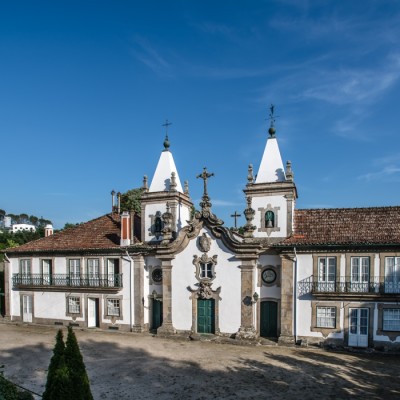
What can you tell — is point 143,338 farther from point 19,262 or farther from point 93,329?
point 19,262

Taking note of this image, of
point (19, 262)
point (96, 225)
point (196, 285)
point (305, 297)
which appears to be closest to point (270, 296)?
point (305, 297)

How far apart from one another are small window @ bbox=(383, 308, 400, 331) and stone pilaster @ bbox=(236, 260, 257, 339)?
7.53m

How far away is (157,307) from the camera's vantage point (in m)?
26.6

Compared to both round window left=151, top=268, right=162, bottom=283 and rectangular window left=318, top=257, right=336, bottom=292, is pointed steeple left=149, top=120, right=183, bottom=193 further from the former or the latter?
rectangular window left=318, top=257, right=336, bottom=292

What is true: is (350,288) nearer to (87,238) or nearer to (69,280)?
(87,238)

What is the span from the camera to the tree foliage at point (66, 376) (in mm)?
10140

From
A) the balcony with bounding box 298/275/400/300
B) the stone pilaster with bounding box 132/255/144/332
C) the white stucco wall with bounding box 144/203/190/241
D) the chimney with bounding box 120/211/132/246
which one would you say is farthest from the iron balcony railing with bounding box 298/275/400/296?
the chimney with bounding box 120/211/132/246

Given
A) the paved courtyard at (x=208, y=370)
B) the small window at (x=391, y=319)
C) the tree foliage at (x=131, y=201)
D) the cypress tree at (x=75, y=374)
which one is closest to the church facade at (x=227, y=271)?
the small window at (x=391, y=319)

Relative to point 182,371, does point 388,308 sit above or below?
above

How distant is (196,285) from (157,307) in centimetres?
388

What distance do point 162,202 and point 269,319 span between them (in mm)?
11140

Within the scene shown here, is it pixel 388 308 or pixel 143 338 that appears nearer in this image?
pixel 388 308

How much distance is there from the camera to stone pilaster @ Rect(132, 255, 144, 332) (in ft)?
85.8

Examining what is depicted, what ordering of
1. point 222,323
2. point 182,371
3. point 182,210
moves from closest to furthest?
1. point 182,371
2. point 222,323
3. point 182,210
